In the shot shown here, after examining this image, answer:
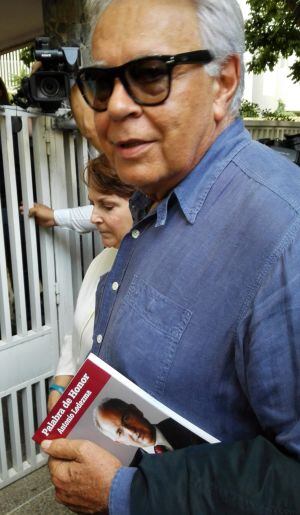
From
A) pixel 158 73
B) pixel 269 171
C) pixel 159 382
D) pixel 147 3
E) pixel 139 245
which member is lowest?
pixel 159 382

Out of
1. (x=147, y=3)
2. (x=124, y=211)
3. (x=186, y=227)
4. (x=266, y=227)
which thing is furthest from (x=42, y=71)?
(x=266, y=227)

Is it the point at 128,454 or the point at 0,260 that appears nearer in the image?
the point at 128,454

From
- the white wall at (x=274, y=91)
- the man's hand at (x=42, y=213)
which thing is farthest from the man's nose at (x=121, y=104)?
the white wall at (x=274, y=91)

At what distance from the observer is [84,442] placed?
1.10 m

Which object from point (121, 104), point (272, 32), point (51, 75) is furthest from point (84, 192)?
point (272, 32)

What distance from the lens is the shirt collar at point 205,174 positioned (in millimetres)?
1003

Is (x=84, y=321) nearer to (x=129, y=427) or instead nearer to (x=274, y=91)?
(x=129, y=427)

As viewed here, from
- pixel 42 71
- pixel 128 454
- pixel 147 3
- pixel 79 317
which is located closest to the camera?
pixel 147 3

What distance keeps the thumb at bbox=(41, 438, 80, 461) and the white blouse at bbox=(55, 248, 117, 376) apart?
738mm

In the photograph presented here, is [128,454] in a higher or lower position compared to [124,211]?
lower

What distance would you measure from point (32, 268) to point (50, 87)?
1006mm

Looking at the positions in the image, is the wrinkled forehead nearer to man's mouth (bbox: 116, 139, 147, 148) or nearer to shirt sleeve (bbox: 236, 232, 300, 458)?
man's mouth (bbox: 116, 139, 147, 148)

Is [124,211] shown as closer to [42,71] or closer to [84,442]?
[42,71]

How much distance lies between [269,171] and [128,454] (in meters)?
0.73
